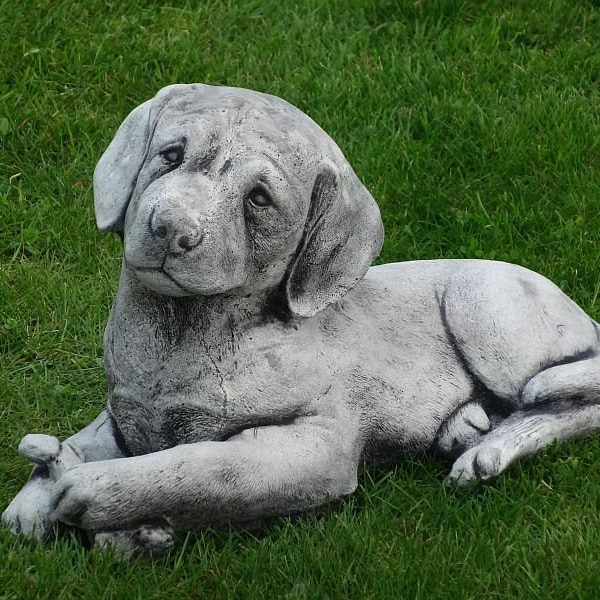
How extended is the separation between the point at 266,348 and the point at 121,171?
66 cm

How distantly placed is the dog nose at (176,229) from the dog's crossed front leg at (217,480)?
0.61 metres

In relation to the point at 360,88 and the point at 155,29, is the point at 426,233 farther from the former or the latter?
the point at 155,29

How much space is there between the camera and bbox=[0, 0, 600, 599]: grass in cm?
413

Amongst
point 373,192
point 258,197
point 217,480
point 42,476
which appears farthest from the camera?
point 373,192

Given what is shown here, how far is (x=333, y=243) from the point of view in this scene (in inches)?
160

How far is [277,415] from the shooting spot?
4.13 m

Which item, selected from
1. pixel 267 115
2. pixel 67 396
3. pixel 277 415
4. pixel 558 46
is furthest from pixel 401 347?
pixel 558 46

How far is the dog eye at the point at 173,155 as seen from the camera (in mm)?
3857

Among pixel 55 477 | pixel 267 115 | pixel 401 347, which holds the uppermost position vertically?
pixel 267 115

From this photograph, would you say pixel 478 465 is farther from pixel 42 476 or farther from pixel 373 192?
pixel 373 192

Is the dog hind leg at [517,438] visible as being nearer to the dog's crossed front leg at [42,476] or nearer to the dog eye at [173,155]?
the dog's crossed front leg at [42,476]

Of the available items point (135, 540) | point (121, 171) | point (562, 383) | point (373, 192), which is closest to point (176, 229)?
point (121, 171)

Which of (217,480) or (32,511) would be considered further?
(32,511)

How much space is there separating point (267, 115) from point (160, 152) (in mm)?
312
